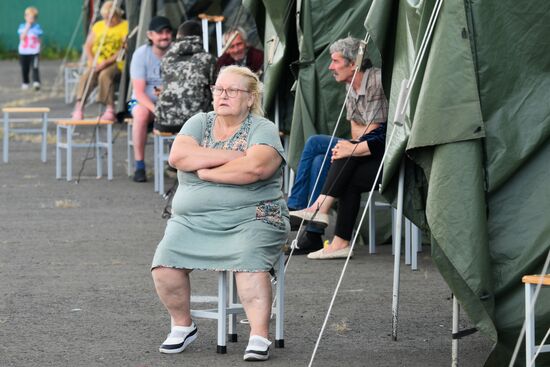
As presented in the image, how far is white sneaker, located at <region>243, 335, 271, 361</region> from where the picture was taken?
5.77 m

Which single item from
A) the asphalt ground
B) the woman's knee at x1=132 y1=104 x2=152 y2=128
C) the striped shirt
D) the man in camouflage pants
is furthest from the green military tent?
the woman's knee at x1=132 y1=104 x2=152 y2=128

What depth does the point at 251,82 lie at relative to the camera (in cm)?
607

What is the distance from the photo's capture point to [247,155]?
596cm

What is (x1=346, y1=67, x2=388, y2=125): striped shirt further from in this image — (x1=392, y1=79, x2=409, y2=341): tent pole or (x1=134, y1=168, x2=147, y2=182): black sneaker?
(x1=134, y1=168, x2=147, y2=182): black sneaker

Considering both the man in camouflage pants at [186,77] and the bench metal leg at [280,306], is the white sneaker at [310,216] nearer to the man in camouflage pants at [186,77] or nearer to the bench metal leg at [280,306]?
the bench metal leg at [280,306]

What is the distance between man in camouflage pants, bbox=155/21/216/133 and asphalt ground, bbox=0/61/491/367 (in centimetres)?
91

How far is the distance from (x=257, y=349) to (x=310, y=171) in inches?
125

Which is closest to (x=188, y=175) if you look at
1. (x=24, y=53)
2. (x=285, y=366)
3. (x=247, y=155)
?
(x=247, y=155)

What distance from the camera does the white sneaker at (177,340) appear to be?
595cm

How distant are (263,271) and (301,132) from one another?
3.95 meters

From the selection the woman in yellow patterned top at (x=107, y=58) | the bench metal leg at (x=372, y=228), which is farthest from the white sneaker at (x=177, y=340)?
the woman in yellow patterned top at (x=107, y=58)

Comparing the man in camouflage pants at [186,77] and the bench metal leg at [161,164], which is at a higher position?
the man in camouflage pants at [186,77]

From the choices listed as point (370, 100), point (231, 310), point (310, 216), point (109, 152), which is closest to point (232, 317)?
point (231, 310)

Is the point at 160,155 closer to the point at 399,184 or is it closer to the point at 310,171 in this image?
the point at 310,171
